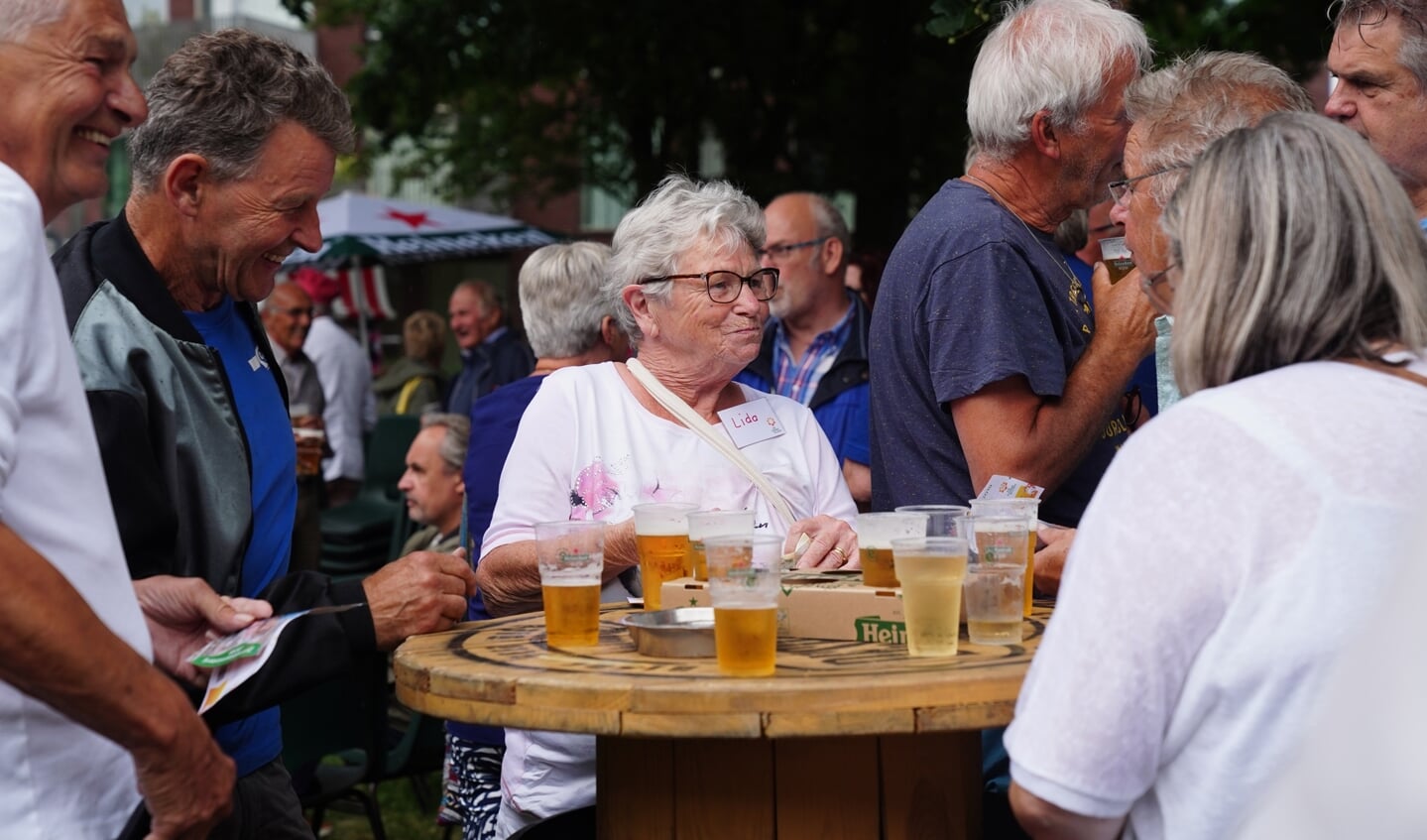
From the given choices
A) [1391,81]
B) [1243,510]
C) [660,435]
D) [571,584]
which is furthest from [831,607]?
[1391,81]

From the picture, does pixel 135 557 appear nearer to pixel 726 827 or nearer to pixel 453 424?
pixel 726 827

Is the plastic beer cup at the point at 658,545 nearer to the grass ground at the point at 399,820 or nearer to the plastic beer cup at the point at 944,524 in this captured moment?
the plastic beer cup at the point at 944,524

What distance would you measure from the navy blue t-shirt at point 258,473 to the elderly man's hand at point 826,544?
3.29 ft

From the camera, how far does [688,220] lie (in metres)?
3.50

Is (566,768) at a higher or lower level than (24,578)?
lower

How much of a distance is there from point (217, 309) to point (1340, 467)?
6.74ft

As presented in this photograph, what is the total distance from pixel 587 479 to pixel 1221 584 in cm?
176

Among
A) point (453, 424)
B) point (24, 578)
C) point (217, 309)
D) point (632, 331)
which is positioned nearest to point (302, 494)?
point (453, 424)

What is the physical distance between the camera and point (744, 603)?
2119 millimetres

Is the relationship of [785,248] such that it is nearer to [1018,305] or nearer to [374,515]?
[374,515]

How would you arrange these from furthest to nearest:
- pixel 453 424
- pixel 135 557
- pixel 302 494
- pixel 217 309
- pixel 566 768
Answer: pixel 302 494 < pixel 453 424 < pixel 566 768 < pixel 217 309 < pixel 135 557

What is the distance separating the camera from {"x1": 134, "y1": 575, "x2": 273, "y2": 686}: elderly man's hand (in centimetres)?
238

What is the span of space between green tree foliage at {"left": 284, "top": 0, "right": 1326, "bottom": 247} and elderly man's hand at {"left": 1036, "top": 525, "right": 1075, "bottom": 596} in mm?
7113

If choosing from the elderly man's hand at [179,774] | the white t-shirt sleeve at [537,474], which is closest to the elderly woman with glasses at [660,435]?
the white t-shirt sleeve at [537,474]
